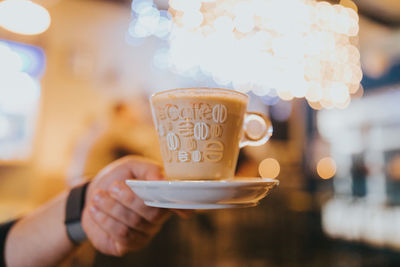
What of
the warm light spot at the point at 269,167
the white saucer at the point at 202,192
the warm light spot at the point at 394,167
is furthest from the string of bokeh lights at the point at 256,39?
the white saucer at the point at 202,192

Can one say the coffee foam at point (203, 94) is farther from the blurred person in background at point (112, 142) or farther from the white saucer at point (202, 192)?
the blurred person in background at point (112, 142)

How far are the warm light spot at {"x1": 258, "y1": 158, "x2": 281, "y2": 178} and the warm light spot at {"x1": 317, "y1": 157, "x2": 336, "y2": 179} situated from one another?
759 mm

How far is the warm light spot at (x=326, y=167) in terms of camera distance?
20.0ft

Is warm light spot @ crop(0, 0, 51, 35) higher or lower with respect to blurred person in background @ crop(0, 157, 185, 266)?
higher

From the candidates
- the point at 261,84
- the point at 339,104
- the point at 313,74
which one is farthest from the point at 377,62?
the point at 261,84

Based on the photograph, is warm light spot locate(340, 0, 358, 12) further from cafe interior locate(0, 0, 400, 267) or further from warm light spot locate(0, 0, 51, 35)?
warm light spot locate(0, 0, 51, 35)

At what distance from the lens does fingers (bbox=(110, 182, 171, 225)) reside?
0.90 m

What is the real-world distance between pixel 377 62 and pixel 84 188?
5.94 meters

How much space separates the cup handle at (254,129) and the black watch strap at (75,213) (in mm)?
551

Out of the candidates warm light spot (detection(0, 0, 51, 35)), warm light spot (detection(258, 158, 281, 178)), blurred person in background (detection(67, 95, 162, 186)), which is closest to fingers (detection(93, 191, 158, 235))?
blurred person in background (detection(67, 95, 162, 186))

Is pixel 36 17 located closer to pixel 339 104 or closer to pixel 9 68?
pixel 9 68

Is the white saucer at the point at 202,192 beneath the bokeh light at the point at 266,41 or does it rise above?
beneath

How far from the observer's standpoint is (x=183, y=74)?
4645mm

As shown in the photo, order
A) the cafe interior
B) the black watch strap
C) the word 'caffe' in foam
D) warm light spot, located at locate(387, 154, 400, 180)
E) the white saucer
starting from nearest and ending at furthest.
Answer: the white saucer
the word 'caffe' in foam
the black watch strap
the cafe interior
warm light spot, located at locate(387, 154, 400, 180)
